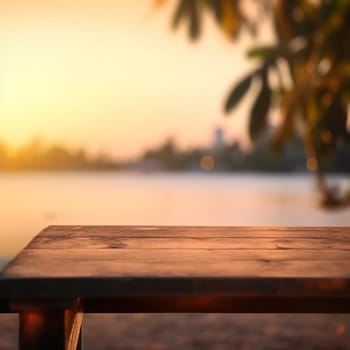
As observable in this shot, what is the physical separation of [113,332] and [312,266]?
362 cm

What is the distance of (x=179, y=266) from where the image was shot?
3.42 feet

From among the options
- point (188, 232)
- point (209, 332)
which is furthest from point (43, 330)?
point (209, 332)

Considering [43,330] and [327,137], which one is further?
[327,137]

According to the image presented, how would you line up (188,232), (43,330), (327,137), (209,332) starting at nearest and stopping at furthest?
(43,330) < (188,232) < (327,137) < (209,332)

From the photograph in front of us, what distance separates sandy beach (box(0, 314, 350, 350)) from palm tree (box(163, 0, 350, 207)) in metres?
1.23

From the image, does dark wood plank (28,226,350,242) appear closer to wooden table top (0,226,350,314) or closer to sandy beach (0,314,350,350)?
wooden table top (0,226,350,314)

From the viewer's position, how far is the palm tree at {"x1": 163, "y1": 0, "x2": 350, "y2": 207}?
13.6 feet

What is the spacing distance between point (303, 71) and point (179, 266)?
13.4 feet

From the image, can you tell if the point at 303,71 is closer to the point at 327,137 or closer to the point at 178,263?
the point at 327,137

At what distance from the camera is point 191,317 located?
5113 mm

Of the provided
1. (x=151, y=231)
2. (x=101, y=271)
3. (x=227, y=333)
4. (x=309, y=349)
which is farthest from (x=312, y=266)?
(x=227, y=333)

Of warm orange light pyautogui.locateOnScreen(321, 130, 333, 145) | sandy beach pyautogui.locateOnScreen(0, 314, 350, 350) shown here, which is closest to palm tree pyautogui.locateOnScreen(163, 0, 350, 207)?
warm orange light pyautogui.locateOnScreen(321, 130, 333, 145)

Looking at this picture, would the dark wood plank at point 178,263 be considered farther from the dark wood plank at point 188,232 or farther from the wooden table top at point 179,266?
the dark wood plank at point 188,232

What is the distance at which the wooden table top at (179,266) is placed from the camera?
0.96m
